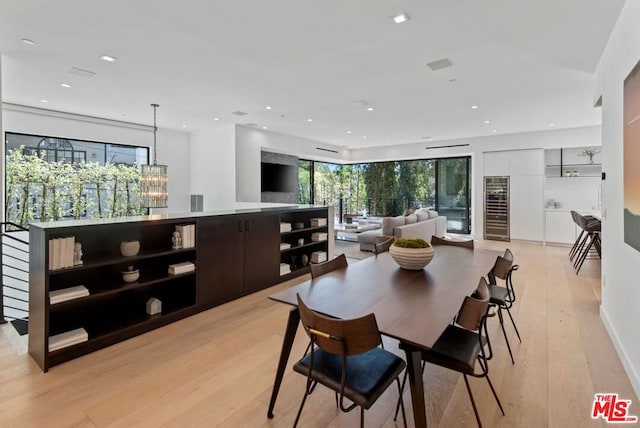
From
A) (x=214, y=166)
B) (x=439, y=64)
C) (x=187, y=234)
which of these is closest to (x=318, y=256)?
(x=187, y=234)

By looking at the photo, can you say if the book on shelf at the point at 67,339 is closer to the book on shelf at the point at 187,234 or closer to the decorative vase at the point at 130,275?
the decorative vase at the point at 130,275

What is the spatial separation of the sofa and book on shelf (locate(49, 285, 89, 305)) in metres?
4.17

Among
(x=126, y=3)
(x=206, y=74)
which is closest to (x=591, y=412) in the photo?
(x=126, y=3)

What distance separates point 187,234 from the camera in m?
3.38

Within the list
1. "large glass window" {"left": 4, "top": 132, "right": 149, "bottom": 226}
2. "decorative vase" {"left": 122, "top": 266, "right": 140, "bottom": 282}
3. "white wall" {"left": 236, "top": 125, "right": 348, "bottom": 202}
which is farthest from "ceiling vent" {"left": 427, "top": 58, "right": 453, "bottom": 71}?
"large glass window" {"left": 4, "top": 132, "right": 149, "bottom": 226}

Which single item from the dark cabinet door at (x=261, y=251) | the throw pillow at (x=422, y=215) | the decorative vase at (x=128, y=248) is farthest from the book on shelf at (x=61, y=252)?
the throw pillow at (x=422, y=215)

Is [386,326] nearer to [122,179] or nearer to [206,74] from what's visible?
[206,74]

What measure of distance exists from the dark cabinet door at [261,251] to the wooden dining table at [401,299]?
1.88 meters

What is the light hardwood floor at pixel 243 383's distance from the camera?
6.19 ft

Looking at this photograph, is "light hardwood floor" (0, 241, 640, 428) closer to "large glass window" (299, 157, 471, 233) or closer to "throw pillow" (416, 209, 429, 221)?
"throw pillow" (416, 209, 429, 221)

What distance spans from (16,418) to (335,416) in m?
1.89

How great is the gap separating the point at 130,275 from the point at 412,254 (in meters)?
2.57

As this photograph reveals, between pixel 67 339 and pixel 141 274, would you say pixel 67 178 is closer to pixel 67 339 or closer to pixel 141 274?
pixel 141 274

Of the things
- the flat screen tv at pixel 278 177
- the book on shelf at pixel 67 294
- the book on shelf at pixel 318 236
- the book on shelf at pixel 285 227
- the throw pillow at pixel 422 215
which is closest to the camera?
the book on shelf at pixel 67 294
